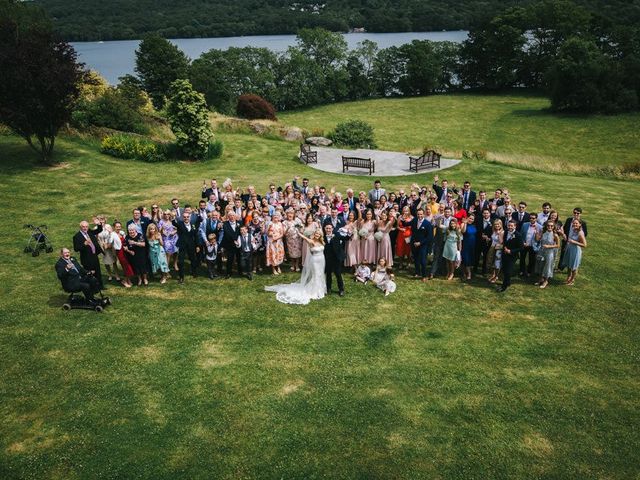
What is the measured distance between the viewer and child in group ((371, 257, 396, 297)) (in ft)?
40.0

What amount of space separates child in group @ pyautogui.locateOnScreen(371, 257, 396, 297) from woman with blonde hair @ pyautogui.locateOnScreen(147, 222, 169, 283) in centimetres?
568

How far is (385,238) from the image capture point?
12742 mm

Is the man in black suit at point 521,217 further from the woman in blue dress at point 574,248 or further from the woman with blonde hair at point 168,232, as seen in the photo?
the woman with blonde hair at point 168,232

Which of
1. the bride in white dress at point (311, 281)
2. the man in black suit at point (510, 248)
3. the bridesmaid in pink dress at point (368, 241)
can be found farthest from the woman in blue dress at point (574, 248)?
the bride in white dress at point (311, 281)

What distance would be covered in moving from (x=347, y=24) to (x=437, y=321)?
13502 centimetres

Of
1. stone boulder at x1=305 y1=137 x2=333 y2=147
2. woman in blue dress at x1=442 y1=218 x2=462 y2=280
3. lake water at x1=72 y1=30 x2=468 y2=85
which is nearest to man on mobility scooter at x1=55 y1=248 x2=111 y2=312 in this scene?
woman in blue dress at x1=442 y1=218 x2=462 y2=280

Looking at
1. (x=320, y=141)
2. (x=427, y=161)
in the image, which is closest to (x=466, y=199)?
(x=427, y=161)

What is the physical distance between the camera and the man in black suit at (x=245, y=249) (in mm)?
12480

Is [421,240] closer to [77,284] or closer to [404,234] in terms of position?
[404,234]

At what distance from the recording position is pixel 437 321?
421 inches

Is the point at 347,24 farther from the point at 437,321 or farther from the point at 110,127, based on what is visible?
the point at 437,321

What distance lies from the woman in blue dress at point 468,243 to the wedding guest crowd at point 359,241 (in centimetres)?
3

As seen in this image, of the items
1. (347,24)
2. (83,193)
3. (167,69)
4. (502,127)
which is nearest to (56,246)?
(83,193)

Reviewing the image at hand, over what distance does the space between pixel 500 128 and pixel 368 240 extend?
40228 mm
